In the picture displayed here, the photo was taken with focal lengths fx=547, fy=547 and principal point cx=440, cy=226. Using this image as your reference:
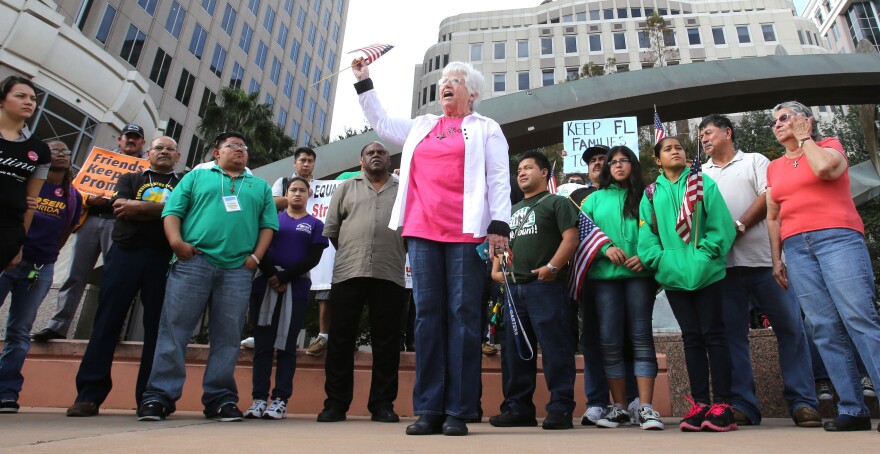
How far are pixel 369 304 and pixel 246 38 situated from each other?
3920 cm

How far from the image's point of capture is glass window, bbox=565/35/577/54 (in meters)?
49.8

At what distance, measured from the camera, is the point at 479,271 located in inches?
115

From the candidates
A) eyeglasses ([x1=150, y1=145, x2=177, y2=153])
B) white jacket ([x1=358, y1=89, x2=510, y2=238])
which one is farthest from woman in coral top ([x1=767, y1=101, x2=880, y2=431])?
eyeglasses ([x1=150, y1=145, x2=177, y2=153])

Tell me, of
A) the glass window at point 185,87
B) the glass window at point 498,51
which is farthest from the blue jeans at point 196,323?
the glass window at point 498,51

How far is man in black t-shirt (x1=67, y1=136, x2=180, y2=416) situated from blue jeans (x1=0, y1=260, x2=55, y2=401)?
0.75m

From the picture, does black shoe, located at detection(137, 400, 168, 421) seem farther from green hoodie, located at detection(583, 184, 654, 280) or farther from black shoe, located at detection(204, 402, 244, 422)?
green hoodie, located at detection(583, 184, 654, 280)

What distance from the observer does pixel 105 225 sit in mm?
4973

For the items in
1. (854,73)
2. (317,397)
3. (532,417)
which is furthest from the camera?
(854,73)

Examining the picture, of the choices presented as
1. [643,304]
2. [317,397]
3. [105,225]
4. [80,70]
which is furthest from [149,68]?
[643,304]

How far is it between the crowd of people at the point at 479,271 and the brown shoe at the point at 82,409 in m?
0.01

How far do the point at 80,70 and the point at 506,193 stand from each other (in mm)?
22431

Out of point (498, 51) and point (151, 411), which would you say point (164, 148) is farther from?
point (498, 51)

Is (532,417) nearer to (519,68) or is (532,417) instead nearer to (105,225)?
(105,225)

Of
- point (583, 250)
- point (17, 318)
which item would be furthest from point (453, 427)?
point (17, 318)
